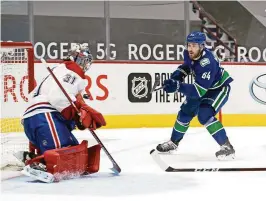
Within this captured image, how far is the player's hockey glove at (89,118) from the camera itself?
102 inches

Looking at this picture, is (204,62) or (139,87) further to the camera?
(139,87)

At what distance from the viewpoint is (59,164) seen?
2.52 meters

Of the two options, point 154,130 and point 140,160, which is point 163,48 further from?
point 140,160

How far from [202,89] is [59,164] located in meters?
1.09

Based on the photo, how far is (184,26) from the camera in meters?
6.98

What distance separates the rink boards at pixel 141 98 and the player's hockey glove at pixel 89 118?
2.95 meters

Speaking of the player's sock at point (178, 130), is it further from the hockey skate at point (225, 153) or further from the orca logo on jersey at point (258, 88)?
the orca logo on jersey at point (258, 88)

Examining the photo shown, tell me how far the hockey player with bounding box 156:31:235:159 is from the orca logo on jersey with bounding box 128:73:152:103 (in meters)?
2.27

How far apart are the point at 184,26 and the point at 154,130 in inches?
78.1

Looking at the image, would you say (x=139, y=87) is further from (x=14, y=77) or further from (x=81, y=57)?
(x=81, y=57)

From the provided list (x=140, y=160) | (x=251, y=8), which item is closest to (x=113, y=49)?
(x=251, y=8)

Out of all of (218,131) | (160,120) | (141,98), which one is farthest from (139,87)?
(218,131)

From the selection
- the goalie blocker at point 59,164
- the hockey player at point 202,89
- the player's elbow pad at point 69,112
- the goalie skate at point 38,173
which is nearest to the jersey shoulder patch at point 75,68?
the player's elbow pad at point 69,112

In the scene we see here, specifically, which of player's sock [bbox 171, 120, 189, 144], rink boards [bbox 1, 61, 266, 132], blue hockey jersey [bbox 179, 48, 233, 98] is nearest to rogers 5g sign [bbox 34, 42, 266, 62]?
rink boards [bbox 1, 61, 266, 132]
